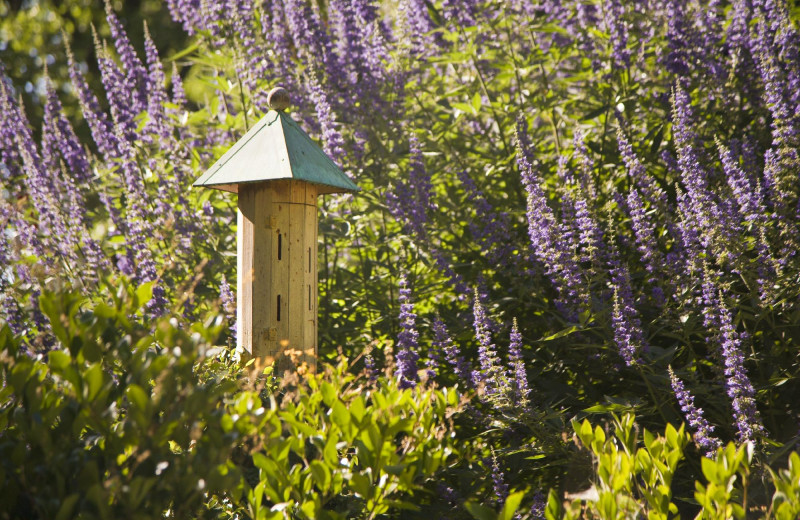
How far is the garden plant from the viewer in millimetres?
2014

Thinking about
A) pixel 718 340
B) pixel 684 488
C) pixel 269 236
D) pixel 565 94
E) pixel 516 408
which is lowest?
pixel 684 488

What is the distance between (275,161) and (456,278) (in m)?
1.30

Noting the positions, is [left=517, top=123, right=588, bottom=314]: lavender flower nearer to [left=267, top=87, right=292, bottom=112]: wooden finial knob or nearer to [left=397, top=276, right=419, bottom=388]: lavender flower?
[left=397, top=276, right=419, bottom=388]: lavender flower

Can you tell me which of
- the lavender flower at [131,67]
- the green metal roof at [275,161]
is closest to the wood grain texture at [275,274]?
the green metal roof at [275,161]

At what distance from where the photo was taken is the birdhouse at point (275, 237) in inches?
124

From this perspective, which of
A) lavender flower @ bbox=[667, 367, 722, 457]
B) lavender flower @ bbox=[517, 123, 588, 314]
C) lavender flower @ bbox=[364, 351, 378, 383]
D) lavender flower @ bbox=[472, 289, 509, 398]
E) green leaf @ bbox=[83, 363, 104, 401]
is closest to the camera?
green leaf @ bbox=[83, 363, 104, 401]

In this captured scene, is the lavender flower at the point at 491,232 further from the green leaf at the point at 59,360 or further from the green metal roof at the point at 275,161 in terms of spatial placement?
the green leaf at the point at 59,360

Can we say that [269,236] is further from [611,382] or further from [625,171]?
[625,171]

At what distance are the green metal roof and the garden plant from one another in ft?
1.27

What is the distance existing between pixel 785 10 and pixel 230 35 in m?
3.24

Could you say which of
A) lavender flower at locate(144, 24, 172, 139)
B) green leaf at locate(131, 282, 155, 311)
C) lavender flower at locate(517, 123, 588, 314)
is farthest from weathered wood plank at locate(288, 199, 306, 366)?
lavender flower at locate(144, 24, 172, 139)

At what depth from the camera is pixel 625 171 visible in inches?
169

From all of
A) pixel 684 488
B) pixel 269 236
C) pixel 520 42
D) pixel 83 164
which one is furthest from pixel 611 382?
pixel 83 164

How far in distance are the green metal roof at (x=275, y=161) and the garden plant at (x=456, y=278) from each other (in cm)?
39
